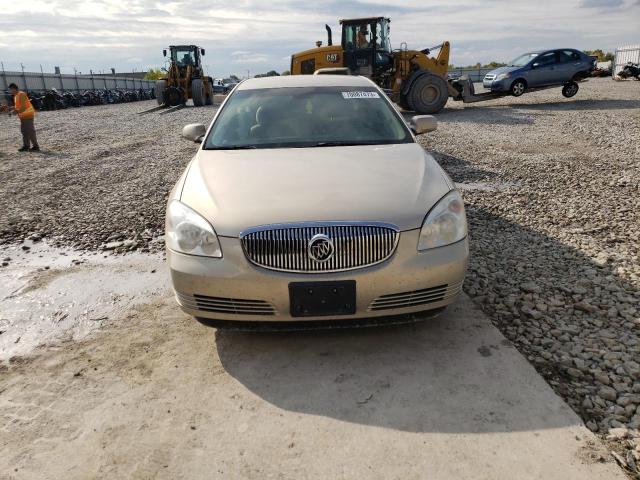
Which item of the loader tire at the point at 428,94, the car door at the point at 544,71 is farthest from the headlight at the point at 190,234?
the car door at the point at 544,71

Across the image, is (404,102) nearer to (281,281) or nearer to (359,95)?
(359,95)

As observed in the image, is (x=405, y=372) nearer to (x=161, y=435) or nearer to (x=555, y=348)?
(x=555, y=348)

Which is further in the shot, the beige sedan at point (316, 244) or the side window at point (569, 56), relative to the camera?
the side window at point (569, 56)

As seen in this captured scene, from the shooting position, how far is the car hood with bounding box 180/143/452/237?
2695 mm

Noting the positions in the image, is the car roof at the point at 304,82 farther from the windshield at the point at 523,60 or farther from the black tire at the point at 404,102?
the windshield at the point at 523,60

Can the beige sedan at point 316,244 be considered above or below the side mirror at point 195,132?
below

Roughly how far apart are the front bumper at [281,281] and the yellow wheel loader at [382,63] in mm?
13261

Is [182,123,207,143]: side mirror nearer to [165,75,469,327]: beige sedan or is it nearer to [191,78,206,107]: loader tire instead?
[165,75,469,327]: beige sedan

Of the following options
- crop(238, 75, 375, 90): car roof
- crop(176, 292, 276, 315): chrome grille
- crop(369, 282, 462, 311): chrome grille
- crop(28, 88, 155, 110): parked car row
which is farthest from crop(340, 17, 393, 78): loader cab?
crop(28, 88, 155, 110): parked car row

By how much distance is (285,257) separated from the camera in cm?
263

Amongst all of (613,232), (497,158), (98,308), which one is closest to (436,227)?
(98,308)

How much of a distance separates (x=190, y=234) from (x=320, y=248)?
756 millimetres

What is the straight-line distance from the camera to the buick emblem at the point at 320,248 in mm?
2602

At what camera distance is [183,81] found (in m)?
24.2
